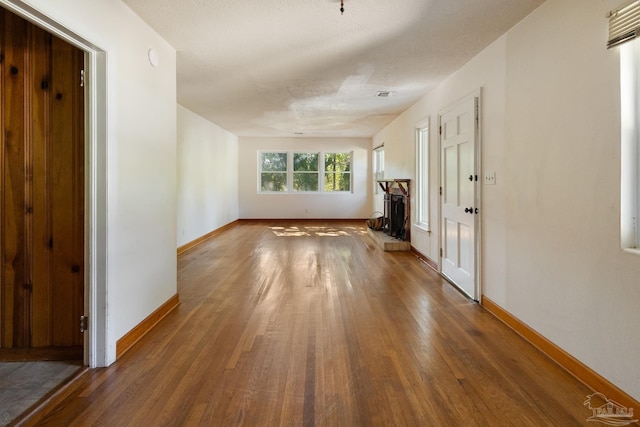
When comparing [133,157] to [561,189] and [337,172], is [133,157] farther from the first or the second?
[337,172]

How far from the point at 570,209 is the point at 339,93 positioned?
3.40 meters

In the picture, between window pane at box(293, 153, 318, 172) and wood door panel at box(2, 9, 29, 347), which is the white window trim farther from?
window pane at box(293, 153, 318, 172)

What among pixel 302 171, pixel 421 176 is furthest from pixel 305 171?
pixel 421 176

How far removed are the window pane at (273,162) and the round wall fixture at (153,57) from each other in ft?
24.5

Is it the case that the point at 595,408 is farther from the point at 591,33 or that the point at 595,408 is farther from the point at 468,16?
the point at 468,16

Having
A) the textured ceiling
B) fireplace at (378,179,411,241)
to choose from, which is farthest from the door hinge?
fireplace at (378,179,411,241)

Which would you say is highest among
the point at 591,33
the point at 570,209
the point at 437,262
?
the point at 591,33

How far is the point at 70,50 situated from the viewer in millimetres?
2262

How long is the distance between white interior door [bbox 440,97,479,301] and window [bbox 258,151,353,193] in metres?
6.16

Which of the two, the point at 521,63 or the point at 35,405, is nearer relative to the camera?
the point at 35,405

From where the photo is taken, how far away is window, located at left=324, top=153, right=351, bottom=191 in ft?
34.1

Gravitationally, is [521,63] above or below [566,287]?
above

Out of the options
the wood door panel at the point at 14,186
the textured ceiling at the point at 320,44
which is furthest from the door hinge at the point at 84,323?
the textured ceiling at the point at 320,44

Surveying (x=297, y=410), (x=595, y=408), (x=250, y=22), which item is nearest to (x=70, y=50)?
(x=250, y=22)
